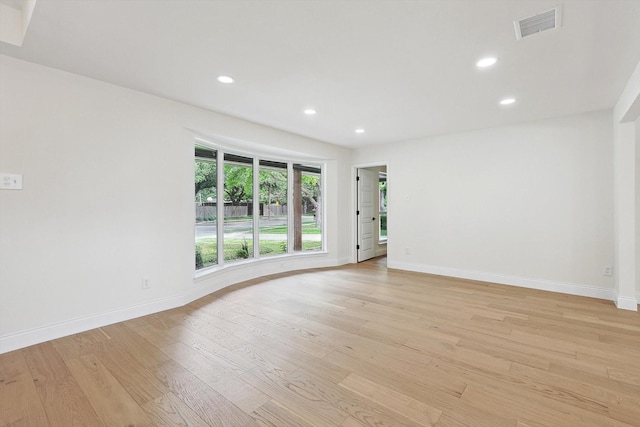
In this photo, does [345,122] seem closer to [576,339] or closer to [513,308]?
[513,308]

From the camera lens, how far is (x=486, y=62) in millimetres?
Answer: 2467

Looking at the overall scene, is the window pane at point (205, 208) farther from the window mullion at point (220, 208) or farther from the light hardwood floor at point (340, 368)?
the light hardwood floor at point (340, 368)

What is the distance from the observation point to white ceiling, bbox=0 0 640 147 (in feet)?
6.00

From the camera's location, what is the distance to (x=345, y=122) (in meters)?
4.25

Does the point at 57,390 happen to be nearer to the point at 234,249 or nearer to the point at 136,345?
the point at 136,345

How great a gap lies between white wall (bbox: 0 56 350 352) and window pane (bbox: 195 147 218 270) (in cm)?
42

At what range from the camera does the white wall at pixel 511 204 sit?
3.80m

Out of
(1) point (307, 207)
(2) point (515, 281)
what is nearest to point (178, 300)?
(1) point (307, 207)

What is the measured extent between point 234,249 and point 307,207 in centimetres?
181

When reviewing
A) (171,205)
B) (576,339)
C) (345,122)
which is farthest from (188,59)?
(576,339)

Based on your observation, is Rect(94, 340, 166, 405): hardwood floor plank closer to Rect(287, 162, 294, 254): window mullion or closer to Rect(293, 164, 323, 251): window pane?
Rect(287, 162, 294, 254): window mullion

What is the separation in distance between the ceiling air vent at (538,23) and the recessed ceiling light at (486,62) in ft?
1.07

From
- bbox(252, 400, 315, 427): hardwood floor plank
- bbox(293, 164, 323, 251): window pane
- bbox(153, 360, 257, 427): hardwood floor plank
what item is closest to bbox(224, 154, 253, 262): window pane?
bbox(293, 164, 323, 251): window pane

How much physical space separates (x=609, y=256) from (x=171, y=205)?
18.5 ft
